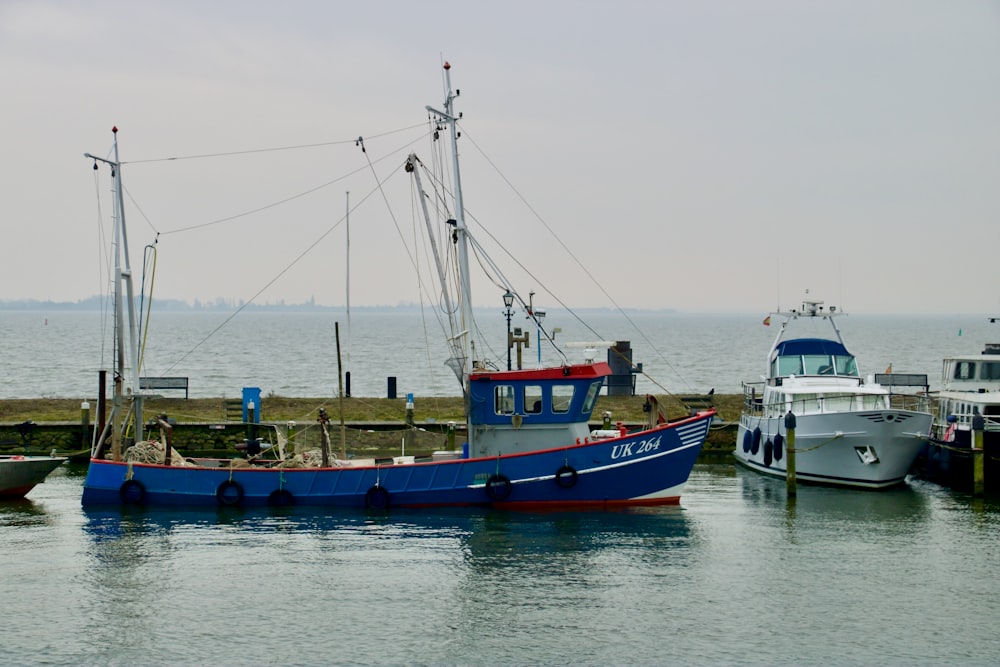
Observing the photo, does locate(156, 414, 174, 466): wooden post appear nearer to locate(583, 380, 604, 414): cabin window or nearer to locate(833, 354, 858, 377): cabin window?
locate(583, 380, 604, 414): cabin window

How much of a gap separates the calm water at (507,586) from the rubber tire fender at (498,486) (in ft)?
2.76

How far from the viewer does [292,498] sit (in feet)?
98.0

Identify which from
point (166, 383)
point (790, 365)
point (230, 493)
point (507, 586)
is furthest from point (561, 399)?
point (166, 383)

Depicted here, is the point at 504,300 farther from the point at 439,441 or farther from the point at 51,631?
the point at 51,631

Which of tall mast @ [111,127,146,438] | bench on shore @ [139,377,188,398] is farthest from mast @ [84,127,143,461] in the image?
bench on shore @ [139,377,188,398]

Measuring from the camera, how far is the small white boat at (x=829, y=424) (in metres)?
32.5

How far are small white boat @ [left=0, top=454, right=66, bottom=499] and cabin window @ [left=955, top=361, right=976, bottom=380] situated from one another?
84.9ft

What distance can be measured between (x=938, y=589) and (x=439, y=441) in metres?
14.0

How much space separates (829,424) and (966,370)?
22.1 ft

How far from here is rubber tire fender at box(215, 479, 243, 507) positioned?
97.9ft

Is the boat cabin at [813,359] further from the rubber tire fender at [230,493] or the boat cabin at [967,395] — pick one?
the rubber tire fender at [230,493]

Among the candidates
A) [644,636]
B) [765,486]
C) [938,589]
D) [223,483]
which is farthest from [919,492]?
[223,483]

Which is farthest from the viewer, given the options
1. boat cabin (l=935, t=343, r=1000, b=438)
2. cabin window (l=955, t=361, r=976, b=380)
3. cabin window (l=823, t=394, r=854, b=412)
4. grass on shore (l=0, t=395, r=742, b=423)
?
grass on shore (l=0, t=395, r=742, b=423)

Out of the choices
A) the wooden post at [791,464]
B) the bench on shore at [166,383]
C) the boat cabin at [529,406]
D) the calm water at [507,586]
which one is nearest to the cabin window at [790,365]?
the wooden post at [791,464]
